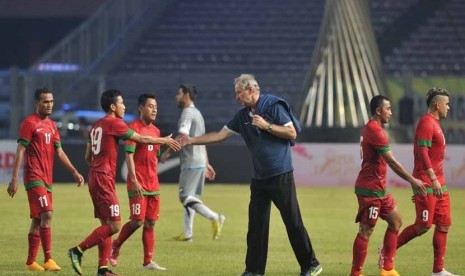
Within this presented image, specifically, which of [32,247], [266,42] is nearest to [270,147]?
[32,247]

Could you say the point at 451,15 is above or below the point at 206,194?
above

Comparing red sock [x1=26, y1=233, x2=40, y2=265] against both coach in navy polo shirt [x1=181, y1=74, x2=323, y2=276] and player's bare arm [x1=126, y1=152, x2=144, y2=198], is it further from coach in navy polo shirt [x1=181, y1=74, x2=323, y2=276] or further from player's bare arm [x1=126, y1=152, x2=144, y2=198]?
coach in navy polo shirt [x1=181, y1=74, x2=323, y2=276]

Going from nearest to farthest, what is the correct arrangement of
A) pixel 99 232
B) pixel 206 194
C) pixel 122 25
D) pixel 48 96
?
1. pixel 99 232
2. pixel 48 96
3. pixel 206 194
4. pixel 122 25

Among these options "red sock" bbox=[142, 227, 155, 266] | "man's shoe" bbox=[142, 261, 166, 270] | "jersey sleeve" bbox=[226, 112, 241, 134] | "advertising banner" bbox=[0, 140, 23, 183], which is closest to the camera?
"jersey sleeve" bbox=[226, 112, 241, 134]

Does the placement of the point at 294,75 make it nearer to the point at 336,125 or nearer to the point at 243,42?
the point at 243,42

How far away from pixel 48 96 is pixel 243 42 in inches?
1287

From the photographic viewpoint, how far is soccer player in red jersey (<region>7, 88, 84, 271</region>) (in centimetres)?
1434

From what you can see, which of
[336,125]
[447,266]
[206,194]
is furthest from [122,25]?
[447,266]

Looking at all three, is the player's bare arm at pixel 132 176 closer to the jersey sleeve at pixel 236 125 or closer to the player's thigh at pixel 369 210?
the jersey sleeve at pixel 236 125

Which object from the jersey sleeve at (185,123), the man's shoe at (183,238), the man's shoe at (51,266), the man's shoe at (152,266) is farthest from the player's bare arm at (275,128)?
the man's shoe at (183,238)

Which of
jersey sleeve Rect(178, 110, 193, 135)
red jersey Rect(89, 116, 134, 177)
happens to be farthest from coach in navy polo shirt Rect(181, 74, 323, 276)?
jersey sleeve Rect(178, 110, 193, 135)

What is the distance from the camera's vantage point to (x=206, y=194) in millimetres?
30391

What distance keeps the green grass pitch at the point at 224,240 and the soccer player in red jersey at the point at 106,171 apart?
0.74 meters

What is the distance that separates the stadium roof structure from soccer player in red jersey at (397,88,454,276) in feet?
81.0
